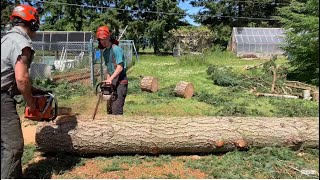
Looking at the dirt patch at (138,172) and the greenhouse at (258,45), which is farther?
the greenhouse at (258,45)

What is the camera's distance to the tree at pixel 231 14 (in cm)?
3881

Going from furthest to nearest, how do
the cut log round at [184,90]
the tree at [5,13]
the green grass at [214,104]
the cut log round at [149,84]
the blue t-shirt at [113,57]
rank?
the cut log round at [149,84]
the cut log round at [184,90]
the green grass at [214,104]
the blue t-shirt at [113,57]
the tree at [5,13]

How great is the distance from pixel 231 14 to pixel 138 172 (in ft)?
126

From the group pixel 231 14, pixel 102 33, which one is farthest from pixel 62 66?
pixel 231 14

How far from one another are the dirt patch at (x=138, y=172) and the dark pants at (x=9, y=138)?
745mm

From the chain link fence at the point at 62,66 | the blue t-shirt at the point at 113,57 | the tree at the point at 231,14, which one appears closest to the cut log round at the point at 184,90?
the chain link fence at the point at 62,66

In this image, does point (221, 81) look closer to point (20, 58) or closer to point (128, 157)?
point (128, 157)

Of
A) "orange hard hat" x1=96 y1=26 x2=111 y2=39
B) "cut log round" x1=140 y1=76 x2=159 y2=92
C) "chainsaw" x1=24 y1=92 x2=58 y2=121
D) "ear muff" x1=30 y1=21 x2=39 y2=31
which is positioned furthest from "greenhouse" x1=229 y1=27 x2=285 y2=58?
"ear muff" x1=30 y1=21 x2=39 y2=31

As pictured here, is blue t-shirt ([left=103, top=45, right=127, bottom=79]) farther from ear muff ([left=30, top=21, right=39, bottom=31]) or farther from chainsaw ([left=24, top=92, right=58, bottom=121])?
ear muff ([left=30, top=21, right=39, bottom=31])

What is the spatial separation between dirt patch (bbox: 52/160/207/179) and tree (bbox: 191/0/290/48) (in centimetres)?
3473

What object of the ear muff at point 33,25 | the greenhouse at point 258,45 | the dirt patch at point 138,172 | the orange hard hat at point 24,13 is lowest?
the dirt patch at point 138,172

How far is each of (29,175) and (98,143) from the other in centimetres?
96

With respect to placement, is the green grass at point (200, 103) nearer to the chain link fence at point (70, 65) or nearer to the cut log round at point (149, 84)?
the cut log round at point (149, 84)

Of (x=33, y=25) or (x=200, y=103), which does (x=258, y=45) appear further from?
(x=33, y=25)
